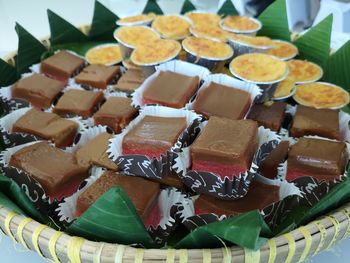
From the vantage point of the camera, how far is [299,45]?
1.89 metres

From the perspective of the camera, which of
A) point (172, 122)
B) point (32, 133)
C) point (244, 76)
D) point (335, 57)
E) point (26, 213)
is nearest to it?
point (26, 213)

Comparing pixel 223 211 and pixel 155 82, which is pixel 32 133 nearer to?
pixel 155 82

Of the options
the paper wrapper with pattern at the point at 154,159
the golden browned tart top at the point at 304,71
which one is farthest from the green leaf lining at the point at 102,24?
the paper wrapper with pattern at the point at 154,159

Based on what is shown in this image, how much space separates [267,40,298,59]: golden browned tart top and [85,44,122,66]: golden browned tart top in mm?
624

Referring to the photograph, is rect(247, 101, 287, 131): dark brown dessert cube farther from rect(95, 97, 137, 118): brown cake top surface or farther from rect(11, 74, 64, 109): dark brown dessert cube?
rect(11, 74, 64, 109): dark brown dessert cube

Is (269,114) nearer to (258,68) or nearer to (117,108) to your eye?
(258,68)

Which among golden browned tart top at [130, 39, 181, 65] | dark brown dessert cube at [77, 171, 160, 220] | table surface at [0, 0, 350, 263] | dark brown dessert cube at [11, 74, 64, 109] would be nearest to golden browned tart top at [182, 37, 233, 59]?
golden browned tart top at [130, 39, 181, 65]

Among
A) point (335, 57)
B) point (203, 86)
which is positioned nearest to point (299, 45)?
point (335, 57)

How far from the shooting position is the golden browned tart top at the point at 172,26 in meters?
1.74

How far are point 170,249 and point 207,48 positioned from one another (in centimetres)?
87

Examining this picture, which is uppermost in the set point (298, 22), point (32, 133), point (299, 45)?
point (32, 133)

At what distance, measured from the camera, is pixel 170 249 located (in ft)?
3.01

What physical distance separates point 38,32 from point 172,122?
7.13 ft

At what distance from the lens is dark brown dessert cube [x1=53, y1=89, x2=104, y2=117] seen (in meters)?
1.44
